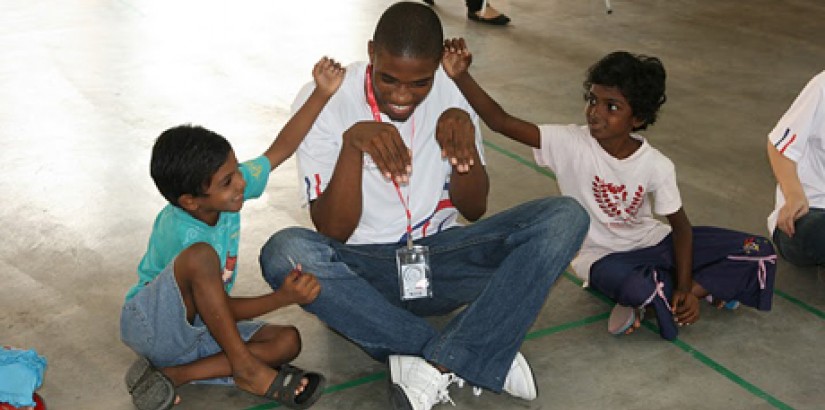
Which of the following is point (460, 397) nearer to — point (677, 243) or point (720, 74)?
point (677, 243)

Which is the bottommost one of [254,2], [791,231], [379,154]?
[254,2]

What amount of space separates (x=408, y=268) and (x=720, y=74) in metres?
3.46

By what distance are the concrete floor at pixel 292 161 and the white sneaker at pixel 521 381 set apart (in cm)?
4

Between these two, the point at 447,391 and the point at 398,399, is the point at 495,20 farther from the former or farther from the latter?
the point at 398,399

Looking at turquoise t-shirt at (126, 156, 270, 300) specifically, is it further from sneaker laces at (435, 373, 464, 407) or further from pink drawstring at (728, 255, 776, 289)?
pink drawstring at (728, 255, 776, 289)

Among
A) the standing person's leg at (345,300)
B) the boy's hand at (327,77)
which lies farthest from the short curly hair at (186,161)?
the boy's hand at (327,77)

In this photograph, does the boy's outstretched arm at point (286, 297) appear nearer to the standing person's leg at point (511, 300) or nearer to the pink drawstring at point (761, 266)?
the standing person's leg at point (511, 300)

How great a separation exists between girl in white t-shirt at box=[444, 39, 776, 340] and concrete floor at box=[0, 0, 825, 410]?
11 cm

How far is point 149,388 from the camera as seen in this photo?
2.51 meters

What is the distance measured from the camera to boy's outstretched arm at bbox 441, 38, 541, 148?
9.14 ft

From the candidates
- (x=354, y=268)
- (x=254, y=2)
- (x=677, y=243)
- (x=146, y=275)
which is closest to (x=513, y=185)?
(x=677, y=243)

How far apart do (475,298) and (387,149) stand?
1.55ft

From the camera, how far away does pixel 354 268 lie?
8.86 feet

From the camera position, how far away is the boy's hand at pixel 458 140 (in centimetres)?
255
